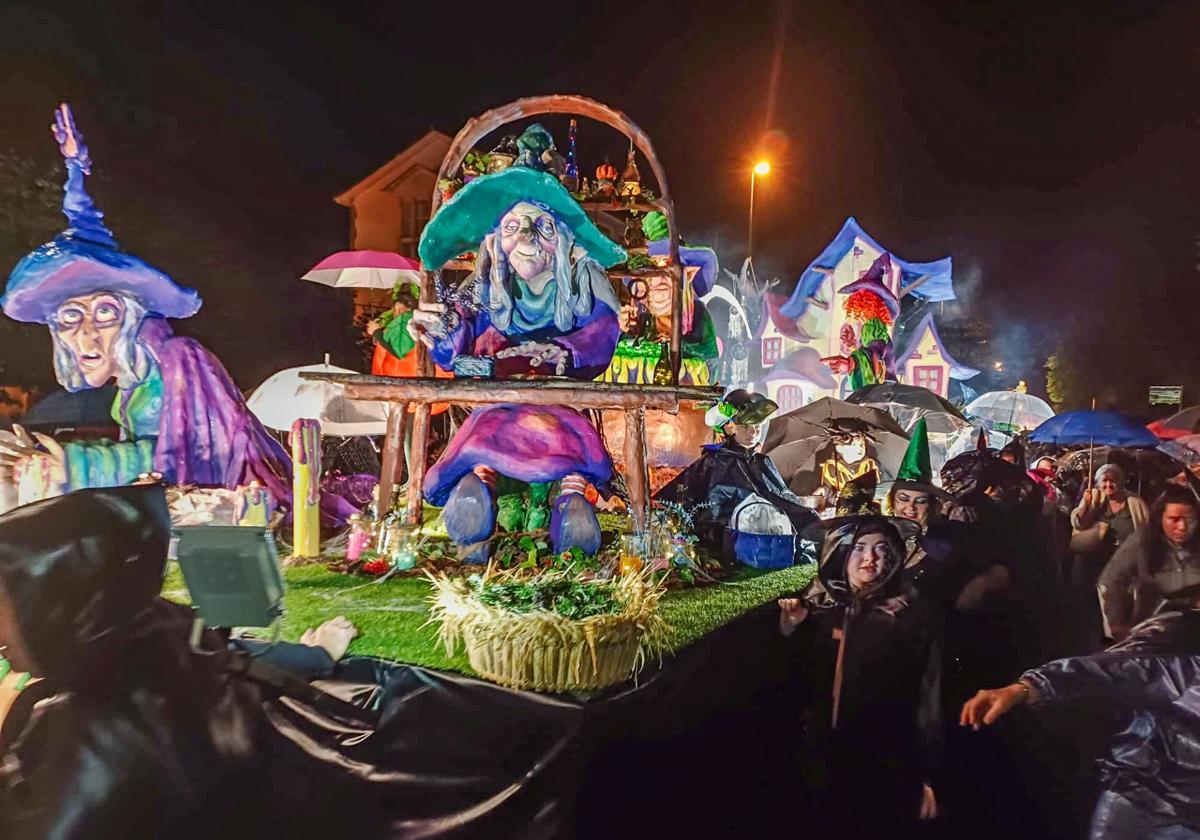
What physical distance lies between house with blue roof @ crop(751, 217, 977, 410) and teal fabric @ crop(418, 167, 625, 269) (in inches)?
23.2

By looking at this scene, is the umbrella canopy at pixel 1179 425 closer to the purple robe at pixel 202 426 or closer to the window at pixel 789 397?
the window at pixel 789 397

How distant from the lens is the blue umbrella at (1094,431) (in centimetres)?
199

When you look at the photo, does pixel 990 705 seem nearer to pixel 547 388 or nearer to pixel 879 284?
pixel 879 284

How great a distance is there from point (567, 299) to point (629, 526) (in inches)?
29.8

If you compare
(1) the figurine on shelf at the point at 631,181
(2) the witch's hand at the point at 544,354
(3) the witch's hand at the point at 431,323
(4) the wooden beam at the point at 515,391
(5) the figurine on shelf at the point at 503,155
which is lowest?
(4) the wooden beam at the point at 515,391

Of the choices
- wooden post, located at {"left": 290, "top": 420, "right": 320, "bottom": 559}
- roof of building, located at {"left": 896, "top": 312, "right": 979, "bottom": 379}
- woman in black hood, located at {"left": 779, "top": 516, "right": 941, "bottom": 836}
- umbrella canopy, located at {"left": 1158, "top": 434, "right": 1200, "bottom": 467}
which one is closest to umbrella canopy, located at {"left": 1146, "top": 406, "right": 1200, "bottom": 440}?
umbrella canopy, located at {"left": 1158, "top": 434, "right": 1200, "bottom": 467}

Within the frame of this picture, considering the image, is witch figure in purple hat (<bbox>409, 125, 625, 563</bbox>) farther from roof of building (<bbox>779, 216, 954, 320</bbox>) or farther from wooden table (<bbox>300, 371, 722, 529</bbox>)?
roof of building (<bbox>779, 216, 954, 320</bbox>)

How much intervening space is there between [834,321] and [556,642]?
1300mm

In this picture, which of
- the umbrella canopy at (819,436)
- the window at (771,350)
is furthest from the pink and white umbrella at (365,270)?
the umbrella canopy at (819,436)

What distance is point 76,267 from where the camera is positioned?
183cm

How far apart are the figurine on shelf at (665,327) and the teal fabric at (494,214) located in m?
0.16

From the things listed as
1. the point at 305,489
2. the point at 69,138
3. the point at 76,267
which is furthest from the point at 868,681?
the point at 69,138

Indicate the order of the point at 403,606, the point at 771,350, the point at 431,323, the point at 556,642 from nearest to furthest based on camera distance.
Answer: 1. the point at 556,642
2. the point at 403,606
3. the point at 431,323
4. the point at 771,350

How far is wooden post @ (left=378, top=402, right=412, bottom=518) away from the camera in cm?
194
